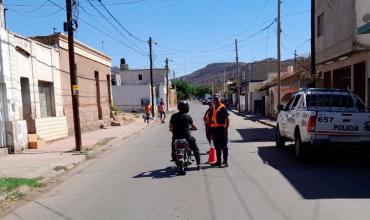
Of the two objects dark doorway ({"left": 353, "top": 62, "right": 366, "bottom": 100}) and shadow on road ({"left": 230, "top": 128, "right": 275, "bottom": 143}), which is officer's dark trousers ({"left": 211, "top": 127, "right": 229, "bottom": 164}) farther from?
dark doorway ({"left": 353, "top": 62, "right": 366, "bottom": 100})

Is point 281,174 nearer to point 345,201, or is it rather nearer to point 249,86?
point 345,201

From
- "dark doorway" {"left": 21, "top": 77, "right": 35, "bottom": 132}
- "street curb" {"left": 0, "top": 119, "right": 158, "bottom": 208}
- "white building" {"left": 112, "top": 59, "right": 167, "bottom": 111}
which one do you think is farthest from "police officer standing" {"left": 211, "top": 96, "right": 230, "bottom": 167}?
"white building" {"left": 112, "top": 59, "right": 167, "bottom": 111}

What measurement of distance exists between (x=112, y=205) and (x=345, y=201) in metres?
3.76

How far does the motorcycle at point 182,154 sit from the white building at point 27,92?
312 inches

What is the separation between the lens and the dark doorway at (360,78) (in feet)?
67.9

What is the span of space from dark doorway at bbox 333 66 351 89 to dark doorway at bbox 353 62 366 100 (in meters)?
1.20

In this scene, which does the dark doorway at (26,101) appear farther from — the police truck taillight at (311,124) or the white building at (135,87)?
the white building at (135,87)

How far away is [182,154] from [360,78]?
44.5ft

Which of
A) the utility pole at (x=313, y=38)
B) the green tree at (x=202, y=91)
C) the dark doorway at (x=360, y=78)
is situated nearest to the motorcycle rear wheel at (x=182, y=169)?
the dark doorway at (x=360, y=78)

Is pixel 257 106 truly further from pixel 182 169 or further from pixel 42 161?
pixel 182 169

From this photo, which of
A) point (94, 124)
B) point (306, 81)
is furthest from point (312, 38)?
point (94, 124)

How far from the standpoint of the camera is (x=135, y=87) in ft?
222

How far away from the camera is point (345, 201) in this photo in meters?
7.41

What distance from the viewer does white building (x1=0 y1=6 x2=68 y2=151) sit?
16.1m
